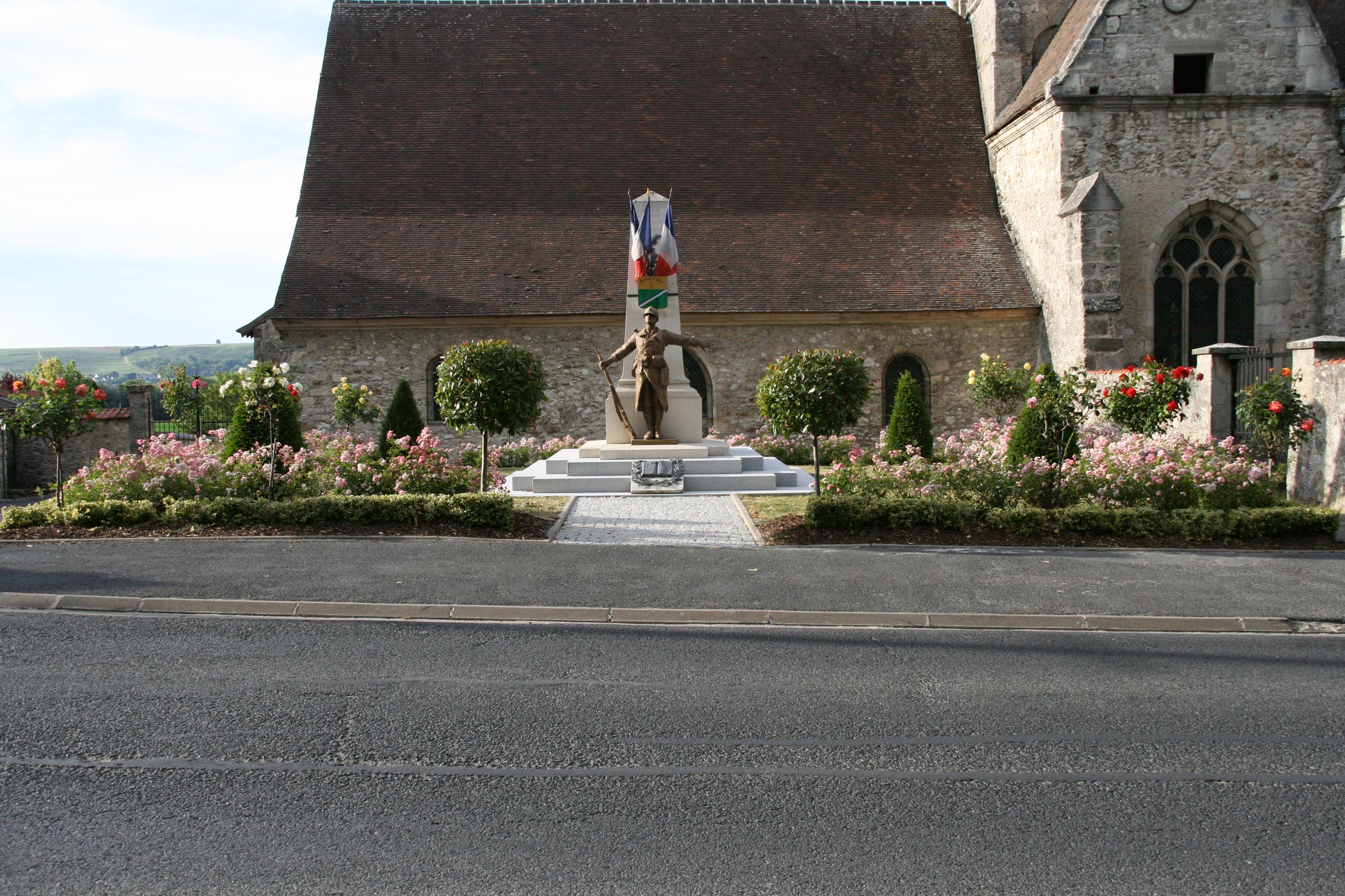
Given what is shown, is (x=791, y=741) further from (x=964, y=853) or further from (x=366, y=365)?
(x=366, y=365)

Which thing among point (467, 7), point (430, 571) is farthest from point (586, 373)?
point (430, 571)

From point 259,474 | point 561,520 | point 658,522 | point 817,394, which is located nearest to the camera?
point 658,522

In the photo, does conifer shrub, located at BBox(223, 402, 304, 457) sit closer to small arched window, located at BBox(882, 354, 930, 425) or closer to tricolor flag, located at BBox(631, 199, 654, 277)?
tricolor flag, located at BBox(631, 199, 654, 277)

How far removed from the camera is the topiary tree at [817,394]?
11609 millimetres

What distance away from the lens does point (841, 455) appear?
57.3 ft

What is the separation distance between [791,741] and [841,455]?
510 inches

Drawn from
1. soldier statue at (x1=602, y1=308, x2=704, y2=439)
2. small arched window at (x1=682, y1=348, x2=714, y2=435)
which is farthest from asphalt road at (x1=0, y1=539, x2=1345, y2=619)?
small arched window at (x1=682, y1=348, x2=714, y2=435)

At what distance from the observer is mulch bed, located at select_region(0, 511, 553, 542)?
9.85 metres

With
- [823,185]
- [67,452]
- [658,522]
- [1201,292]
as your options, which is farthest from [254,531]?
[1201,292]

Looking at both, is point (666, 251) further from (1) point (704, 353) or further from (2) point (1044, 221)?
(2) point (1044, 221)

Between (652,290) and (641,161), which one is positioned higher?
(641,161)

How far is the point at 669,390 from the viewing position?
594 inches

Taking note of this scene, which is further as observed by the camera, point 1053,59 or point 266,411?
point 1053,59

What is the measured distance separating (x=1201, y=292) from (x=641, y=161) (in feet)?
38.1
